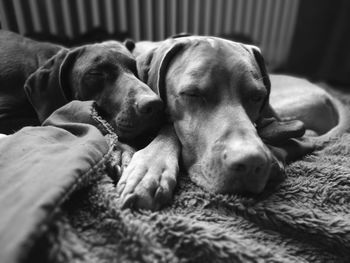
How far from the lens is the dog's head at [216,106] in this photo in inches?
37.9

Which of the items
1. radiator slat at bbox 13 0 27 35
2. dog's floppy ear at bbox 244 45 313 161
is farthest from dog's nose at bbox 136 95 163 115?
radiator slat at bbox 13 0 27 35

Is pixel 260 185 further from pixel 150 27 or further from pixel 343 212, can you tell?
pixel 150 27

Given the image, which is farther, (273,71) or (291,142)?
(273,71)

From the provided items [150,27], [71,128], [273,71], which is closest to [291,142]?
[71,128]

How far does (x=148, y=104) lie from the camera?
1234 millimetres

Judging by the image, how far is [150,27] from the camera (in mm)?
3014

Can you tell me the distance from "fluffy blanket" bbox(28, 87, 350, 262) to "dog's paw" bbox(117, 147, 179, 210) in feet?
0.10

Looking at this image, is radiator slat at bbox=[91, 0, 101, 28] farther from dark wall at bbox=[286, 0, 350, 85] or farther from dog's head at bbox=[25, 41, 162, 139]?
dark wall at bbox=[286, 0, 350, 85]

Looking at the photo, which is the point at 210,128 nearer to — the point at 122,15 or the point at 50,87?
the point at 50,87

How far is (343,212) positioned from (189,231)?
0.51m

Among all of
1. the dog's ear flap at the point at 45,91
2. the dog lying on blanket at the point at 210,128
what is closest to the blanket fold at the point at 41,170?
the dog lying on blanket at the point at 210,128

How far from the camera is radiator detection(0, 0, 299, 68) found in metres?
2.64

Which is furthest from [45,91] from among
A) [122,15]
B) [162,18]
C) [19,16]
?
[162,18]

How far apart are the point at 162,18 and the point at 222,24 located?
75 centimetres
